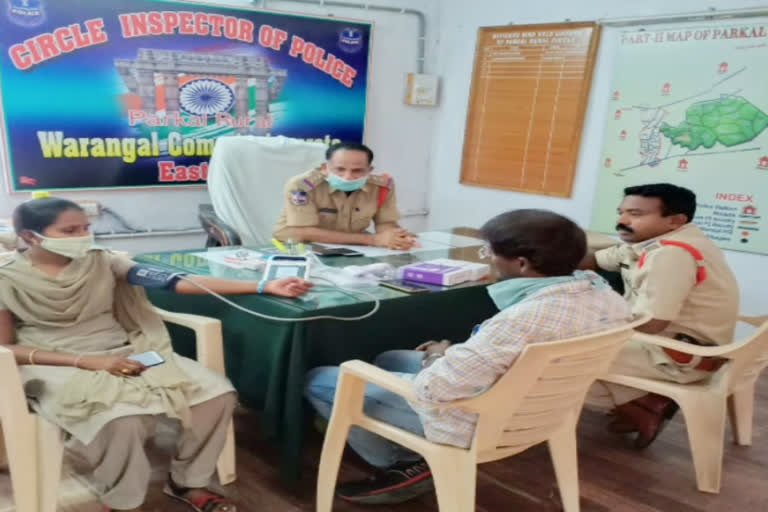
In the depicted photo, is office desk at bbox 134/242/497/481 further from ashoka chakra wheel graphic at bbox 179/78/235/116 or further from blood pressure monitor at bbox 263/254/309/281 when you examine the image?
ashoka chakra wheel graphic at bbox 179/78/235/116

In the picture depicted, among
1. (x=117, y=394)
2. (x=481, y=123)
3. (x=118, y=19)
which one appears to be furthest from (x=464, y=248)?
(x=118, y=19)

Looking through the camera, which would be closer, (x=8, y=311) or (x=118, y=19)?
(x=8, y=311)

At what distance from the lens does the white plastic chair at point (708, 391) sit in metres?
1.87

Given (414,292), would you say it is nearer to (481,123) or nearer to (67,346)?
(67,346)

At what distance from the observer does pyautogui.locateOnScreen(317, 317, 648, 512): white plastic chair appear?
4.17 feet

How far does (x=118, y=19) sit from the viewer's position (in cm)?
319

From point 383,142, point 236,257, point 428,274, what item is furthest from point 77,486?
point 383,142

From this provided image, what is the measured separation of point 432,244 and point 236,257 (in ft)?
2.75

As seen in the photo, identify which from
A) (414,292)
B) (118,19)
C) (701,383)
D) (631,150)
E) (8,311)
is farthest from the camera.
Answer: (631,150)

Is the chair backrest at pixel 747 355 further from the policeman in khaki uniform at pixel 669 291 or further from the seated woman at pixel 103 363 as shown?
the seated woman at pixel 103 363

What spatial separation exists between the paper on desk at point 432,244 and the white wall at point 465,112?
1.36 m

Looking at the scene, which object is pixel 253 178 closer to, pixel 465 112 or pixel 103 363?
pixel 465 112

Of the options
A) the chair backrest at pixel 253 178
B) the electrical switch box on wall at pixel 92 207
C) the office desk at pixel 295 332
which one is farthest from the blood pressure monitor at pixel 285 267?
the electrical switch box on wall at pixel 92 207

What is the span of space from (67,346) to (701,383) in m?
1.91
